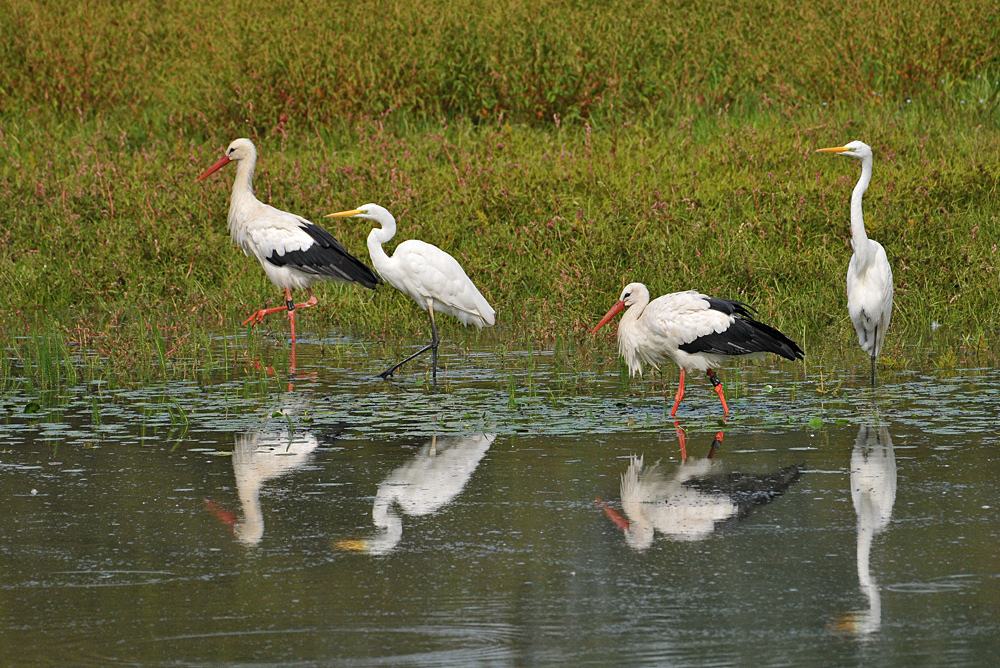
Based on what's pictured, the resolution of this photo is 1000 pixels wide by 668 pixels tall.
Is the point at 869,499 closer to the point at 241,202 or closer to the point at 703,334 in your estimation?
the point at 703,334

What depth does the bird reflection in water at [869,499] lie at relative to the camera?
460cm

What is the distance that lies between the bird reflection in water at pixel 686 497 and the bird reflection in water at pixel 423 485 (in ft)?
2.46

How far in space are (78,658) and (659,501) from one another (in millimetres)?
2704

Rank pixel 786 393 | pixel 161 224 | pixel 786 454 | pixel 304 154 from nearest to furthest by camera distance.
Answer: pixel 786 454, pixel 786 393, pixel 161 224, pixel 304 154

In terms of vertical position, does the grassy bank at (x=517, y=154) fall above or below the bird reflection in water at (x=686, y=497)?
above

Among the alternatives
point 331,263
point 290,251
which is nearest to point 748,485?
point 331,263

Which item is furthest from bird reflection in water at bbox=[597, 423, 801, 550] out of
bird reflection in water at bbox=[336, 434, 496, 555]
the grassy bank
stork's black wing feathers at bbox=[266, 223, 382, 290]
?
stork's black wing feathers at bbox=[266, 223, 382, 290]

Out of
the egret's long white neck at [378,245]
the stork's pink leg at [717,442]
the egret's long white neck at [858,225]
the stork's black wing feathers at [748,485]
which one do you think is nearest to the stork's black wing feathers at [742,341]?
the stork's pink leg at [717,442]

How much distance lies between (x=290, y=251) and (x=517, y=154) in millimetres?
4206

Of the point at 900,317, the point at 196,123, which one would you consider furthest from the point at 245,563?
the point at 196,123

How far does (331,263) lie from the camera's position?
12367mm

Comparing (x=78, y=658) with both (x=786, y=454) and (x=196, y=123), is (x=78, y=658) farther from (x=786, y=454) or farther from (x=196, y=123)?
(x=196, y=123)

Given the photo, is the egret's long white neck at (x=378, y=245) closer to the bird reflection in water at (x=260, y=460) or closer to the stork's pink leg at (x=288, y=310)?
the stork's pink leg at (x=288, y=310)

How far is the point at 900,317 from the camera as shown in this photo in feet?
39.4
